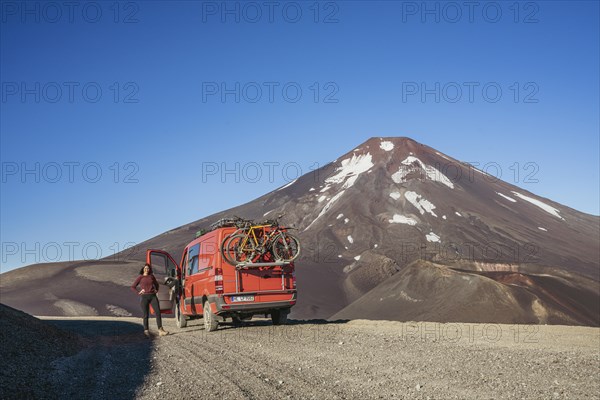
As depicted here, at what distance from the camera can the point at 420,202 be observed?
127 m

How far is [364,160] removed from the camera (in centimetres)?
16288

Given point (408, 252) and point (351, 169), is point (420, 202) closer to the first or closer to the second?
point (408, 252)

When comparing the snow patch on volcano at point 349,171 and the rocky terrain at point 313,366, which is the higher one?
the snow patch on volcano at point 349,171

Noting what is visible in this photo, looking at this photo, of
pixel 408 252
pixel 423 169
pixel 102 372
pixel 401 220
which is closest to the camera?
pixel 102 372

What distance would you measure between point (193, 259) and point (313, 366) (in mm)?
8981

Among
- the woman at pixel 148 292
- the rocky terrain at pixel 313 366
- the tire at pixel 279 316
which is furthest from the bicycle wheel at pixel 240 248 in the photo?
the woman at pixel 148 292

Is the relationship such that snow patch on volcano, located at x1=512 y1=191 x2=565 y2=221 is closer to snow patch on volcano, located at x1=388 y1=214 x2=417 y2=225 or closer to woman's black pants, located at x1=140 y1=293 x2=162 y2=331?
snow patch on volcano, located at x1=388 y1=214 x2=417 y2=225

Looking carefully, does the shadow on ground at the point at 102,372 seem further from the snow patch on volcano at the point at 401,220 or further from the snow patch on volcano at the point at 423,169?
the snow patch on volcano at the point at 423,169

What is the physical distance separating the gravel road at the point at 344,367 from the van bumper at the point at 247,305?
149 centimetres

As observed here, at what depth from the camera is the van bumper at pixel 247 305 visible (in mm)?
13938

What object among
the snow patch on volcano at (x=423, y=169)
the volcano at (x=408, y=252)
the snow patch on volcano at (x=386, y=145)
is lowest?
the volcano at (x=408, y=252)

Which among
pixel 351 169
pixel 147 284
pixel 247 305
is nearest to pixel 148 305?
pixel 147 284

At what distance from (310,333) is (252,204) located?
144 metres

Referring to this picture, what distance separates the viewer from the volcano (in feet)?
141
